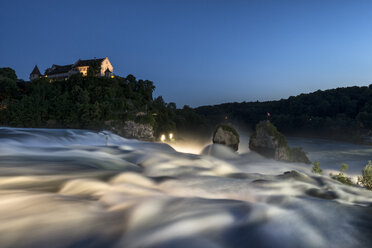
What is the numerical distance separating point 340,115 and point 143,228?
337 ft

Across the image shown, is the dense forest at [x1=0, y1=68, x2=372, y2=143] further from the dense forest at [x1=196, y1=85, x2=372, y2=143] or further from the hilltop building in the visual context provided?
the hilltop building

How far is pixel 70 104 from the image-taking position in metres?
42.5

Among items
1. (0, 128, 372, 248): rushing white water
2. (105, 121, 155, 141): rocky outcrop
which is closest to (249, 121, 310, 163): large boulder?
(105, 121, 155, 141): rocky outcrop

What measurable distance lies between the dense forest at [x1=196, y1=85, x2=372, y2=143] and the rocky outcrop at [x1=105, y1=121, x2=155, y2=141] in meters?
44.2

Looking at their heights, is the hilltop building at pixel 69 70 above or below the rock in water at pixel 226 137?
above

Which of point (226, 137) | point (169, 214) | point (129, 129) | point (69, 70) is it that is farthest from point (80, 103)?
point (169, 214)

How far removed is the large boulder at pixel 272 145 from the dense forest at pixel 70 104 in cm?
2052

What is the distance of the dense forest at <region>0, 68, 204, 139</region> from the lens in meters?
41.0

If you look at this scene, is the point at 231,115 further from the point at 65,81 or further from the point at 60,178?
the point at 60,178

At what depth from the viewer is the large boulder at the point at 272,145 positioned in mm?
30625

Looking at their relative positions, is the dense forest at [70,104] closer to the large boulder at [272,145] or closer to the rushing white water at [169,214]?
the large boulder at [272,145]

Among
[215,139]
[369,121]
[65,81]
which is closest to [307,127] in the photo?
[369,121]

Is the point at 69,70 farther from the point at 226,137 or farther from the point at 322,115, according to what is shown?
the point at 322,115

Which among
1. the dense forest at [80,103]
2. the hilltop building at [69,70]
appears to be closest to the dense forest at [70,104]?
the dense forest at [80,103]
